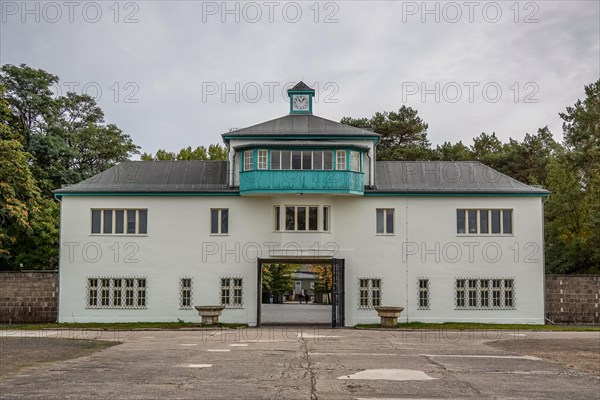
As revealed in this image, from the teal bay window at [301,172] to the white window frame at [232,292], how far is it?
158 inches

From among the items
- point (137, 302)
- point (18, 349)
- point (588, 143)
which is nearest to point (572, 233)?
point (588, 143)

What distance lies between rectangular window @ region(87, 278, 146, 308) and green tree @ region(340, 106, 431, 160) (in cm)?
3343

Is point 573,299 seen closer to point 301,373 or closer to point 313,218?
point 313,218

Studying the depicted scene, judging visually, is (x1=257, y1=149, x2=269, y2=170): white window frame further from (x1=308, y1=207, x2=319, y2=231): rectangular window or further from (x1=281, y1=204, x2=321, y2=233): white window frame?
(x1=308, y1=207, x2=319, y2=231): rectangular window

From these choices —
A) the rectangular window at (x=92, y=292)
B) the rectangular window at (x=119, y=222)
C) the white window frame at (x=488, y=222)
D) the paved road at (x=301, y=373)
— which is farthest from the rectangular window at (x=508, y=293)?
the rectangular window at (x=92, y=292)

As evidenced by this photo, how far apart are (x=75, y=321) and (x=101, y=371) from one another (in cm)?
2016

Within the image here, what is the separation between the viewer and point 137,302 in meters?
35.3

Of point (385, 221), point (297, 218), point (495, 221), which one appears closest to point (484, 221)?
point (495, 221)

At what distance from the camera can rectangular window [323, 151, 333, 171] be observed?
3453 centimetres

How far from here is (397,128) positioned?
66.9 metres

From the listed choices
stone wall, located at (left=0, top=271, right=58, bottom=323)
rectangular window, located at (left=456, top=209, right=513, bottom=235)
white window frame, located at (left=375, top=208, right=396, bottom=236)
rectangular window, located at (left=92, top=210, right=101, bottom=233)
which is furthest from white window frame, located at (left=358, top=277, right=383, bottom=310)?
stone wall, located at (left=0, top=271, right=58, bottom=323)

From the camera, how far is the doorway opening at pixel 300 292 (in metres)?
34.7

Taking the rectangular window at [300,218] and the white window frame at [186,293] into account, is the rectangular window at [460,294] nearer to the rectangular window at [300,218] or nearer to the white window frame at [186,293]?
the rectangular window at [300,218]

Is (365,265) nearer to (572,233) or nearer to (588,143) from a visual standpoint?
(572,233)
